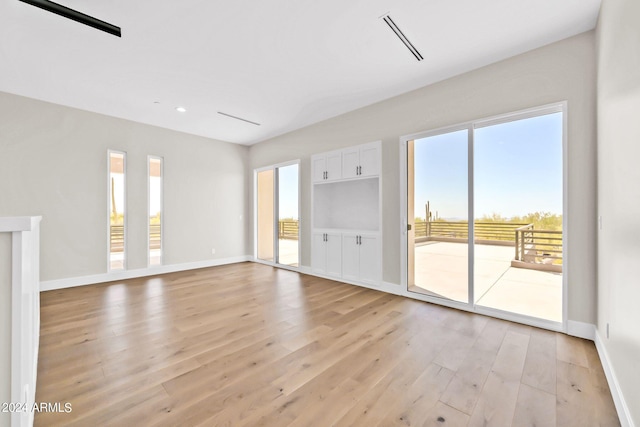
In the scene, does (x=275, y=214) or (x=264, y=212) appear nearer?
(x=275, y=214)

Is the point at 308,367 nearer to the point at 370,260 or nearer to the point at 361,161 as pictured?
the point at 370,260

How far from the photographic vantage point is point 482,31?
2641 mm

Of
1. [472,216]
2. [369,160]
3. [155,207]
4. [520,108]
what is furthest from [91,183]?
[520,108]

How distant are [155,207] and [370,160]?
14.6ft

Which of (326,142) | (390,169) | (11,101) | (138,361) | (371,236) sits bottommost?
(138,361)

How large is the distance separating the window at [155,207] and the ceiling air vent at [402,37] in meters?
5.05

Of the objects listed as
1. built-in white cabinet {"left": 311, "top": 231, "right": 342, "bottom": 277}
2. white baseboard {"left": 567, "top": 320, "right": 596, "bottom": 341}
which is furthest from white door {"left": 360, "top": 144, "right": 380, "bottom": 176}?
white baseboard {"left": 567, "top": 320, "right": 596, "bottom": 341}

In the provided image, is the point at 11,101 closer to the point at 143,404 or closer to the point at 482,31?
the point at 143,404

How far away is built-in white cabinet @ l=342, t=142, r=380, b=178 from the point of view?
4.38 metres

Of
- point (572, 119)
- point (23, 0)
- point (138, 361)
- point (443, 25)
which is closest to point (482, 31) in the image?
point (443, 25)

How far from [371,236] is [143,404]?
3.50 metres

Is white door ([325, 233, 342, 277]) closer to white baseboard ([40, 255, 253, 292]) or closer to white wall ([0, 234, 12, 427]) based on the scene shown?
white baseboard ([40, 255, 253, 292])

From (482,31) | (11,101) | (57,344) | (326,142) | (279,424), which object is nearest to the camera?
(279,424)

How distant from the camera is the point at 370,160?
4.45 m
